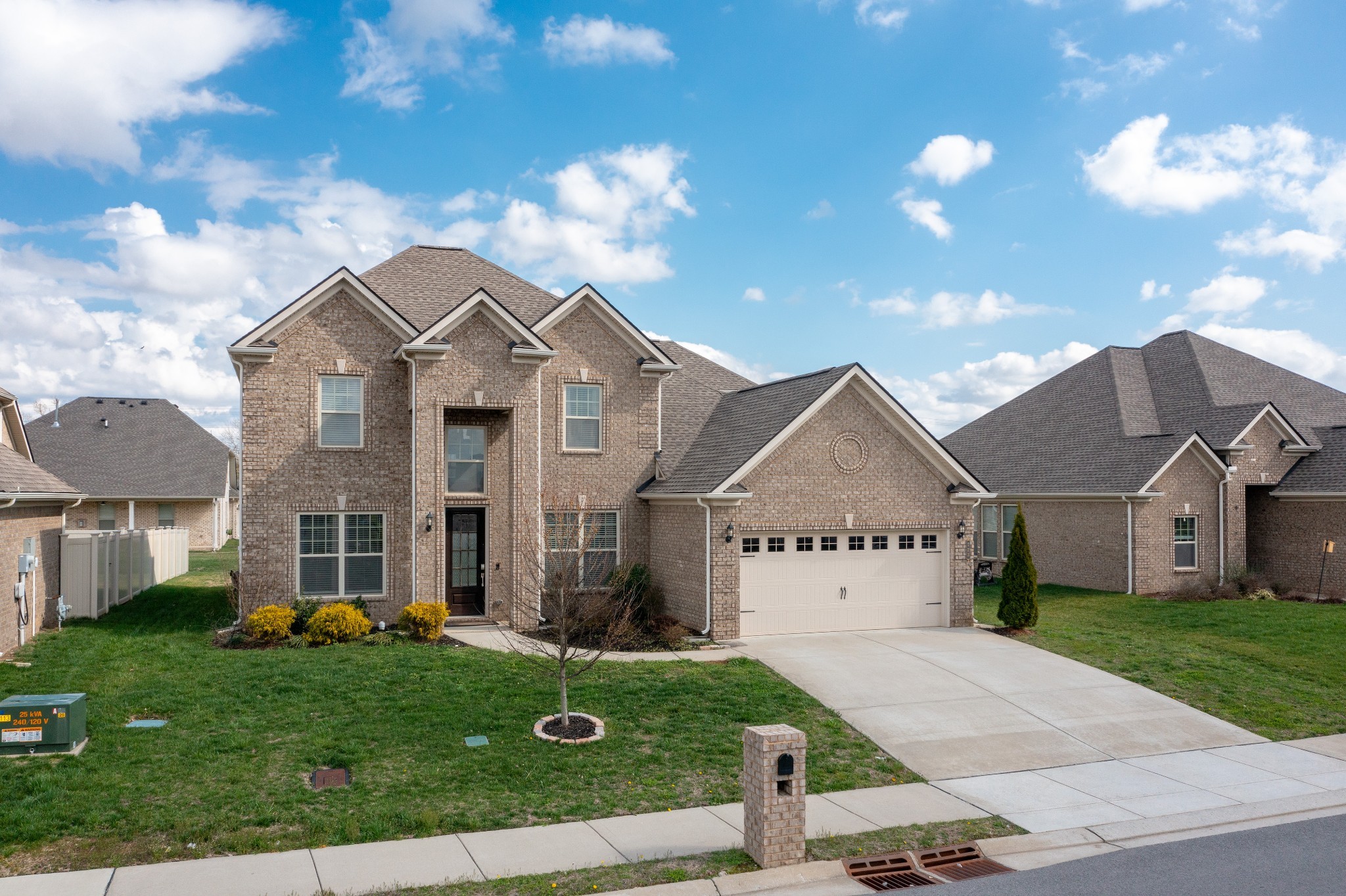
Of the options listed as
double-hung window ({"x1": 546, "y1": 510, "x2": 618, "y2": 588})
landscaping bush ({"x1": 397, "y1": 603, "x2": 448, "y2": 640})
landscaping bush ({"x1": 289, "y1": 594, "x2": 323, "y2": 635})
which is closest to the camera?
landscaping bush ({"x1": 397, "y1": 603, "x2": 448, "y2": 640})

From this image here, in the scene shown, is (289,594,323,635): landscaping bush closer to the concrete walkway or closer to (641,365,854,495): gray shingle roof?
(641,365,854,495): gray shingle roof

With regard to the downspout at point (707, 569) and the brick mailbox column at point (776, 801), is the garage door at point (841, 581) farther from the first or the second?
the brick mailbox column at point (776, 801)

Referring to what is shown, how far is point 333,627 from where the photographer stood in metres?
17.3

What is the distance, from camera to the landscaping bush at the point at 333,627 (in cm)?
1728

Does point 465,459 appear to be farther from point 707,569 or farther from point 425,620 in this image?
point 707,569

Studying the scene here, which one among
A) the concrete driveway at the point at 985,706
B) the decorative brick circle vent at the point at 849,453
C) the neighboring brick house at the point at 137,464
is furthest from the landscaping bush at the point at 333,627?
the neighboring brick house at the point at 137,464

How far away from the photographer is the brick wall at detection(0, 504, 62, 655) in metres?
16.3

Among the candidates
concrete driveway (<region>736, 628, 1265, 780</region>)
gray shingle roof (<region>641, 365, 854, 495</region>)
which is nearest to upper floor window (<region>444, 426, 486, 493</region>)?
gray shingle roof (<region>641, 365, 854, 495</region>)

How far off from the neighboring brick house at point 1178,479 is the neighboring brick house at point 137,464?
35.2 metres

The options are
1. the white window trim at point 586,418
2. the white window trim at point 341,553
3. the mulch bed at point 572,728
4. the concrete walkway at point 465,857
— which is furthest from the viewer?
the white window trim at point 586,418

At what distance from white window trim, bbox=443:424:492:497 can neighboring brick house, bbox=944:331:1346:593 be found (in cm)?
1803

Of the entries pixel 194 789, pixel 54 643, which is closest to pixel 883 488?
pixel 194 789

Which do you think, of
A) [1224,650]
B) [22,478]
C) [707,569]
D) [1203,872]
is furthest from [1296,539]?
[22,478]

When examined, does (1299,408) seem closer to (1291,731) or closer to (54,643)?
(1291,731)
